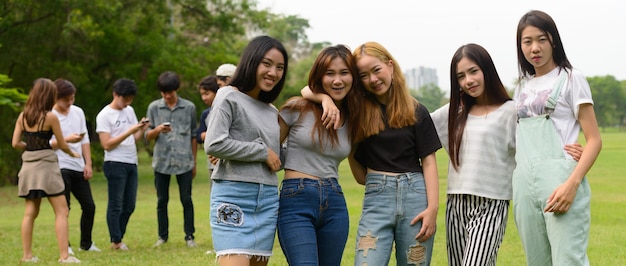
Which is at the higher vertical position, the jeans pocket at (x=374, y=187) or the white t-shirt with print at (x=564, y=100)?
the white t-shirt with print at (x=564, y=100)

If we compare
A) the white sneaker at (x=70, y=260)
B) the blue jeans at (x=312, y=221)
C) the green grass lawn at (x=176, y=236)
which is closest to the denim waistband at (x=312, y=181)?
the blue jeans at (x=312, y=221)

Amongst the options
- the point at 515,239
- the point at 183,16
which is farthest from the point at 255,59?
the point at 183,16

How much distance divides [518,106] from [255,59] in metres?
1.49

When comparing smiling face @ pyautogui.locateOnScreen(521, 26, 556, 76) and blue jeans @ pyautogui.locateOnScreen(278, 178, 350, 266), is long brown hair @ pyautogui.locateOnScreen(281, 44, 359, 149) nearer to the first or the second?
blue jeans @ pyautogui.locateOnScreen(278, 178, 350, 266)

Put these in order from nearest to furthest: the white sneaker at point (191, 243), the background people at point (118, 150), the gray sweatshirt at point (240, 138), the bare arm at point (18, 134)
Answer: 1. the gray sweatshirt at point (240, 138)
2. the bare arm at point (18, 134)
3. the background people at point (118, 150)
4. the white sneaker at point (191, 243)

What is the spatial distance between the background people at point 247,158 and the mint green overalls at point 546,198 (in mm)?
1351

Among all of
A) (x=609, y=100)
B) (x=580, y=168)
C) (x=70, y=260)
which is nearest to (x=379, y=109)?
(x=580, y=168)

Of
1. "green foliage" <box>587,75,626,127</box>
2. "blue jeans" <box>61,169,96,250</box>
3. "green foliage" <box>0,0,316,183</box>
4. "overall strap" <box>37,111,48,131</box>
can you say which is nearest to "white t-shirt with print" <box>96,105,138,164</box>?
"blue jeans" <box>61,169,96,250</box>

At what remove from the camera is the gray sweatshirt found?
14.2 ft

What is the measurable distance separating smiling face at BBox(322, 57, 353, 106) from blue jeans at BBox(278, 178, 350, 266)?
0.49m

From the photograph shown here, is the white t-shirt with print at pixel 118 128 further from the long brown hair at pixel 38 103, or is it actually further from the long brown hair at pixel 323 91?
the long brown hair at pixel 323 91

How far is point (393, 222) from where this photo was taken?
4543 mm

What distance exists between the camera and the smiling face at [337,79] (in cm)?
458

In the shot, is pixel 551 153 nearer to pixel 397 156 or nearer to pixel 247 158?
pixel 397 156
